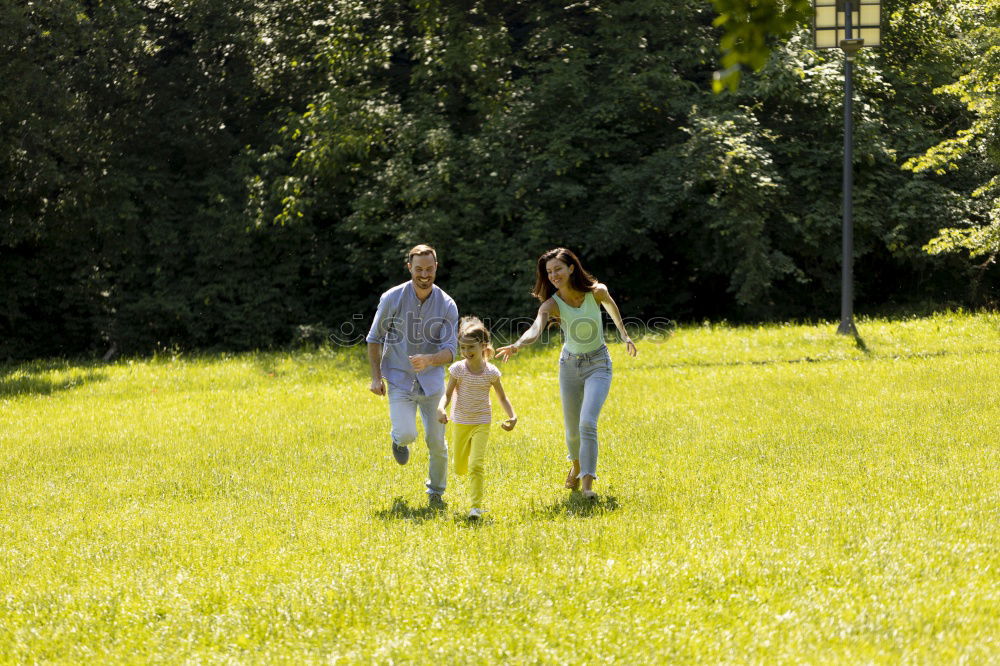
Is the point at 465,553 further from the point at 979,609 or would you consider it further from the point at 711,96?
the point at 711,96

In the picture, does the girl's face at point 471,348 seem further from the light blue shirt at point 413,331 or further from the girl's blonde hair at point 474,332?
the light blue shirt at point 413,331

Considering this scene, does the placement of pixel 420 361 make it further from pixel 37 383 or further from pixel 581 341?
pixel 37 383

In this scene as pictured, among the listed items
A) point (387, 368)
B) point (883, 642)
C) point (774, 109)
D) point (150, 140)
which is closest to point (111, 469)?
point (387, 368)

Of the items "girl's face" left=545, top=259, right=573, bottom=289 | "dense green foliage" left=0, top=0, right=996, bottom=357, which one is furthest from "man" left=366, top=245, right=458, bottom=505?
"dense green foliage" left=0, top=0, right=996, bottom=357

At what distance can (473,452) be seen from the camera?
8.63 meters

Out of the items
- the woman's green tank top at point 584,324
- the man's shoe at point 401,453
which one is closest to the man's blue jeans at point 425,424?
the man's shoe at point 401,453

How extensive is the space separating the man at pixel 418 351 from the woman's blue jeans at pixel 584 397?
98 centimetres

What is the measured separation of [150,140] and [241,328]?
454 cm

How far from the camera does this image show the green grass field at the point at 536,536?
603 cm

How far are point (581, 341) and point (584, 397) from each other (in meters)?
0.44

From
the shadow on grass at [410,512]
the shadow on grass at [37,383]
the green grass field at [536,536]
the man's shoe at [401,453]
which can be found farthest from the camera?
the shadow on grass at [37,383]

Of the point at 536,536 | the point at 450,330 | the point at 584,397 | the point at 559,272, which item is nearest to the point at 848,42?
the point at 559,272

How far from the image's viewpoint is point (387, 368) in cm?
930

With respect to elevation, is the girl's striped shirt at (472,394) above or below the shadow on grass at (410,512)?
above
